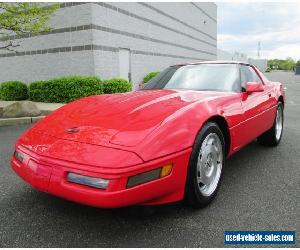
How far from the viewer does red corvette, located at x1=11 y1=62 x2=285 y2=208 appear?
2.23 meters

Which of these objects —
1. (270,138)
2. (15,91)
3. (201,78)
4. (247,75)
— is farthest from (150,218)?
(15,91)

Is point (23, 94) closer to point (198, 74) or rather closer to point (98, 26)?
point (98, 26)

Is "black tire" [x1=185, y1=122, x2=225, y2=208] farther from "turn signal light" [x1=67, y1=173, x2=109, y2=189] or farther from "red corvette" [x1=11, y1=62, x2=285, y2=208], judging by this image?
"turn signal light" [x1=67, y1=173, x2=109, y2=189]

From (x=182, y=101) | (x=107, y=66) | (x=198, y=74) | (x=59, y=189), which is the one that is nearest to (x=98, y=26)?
(x=107, y=66)

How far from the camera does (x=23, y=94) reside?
42.1ft

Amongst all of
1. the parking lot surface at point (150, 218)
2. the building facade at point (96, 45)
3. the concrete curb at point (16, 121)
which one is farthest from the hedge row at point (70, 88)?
the parking lot surface at point (150, 218)

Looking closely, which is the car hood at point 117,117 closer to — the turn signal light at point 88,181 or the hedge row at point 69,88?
the turn signal light at point 88,181

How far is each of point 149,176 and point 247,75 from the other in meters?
2.53

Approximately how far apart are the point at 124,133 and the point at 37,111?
661cm

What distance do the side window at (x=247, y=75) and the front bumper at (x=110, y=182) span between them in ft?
5.85

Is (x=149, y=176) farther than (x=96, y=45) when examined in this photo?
No

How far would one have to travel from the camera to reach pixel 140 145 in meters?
2.33

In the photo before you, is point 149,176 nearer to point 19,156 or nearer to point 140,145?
point 140,145

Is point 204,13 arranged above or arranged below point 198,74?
above
